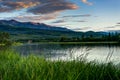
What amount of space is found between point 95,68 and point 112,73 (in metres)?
0.55

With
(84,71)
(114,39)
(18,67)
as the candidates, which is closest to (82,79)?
(84,71)

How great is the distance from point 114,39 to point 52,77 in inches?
7507

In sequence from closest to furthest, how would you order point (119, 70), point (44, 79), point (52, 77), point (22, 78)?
point (44, 79) < point (52, 77) < point (22, 78) < point (119, 70)

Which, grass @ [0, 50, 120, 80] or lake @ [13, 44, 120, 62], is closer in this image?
grass @ [0, 50, 120, 80]

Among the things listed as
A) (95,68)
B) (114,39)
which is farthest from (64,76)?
(114,39)

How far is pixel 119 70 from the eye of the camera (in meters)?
8.49

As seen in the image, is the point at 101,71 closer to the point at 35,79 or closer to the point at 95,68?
the point at 95,68

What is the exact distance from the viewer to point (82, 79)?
7.57 meters

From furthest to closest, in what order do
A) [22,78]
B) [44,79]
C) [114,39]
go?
[114,39] < [22,78] < [44,79]

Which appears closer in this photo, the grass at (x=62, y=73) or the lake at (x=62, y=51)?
the grass at (x=62, y=73)

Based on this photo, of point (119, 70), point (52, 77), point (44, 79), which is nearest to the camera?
point (44, 79)

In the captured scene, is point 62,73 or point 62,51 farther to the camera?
point 62,51

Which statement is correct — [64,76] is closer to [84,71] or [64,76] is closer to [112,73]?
[84,71]

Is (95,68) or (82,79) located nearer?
(82,79)
